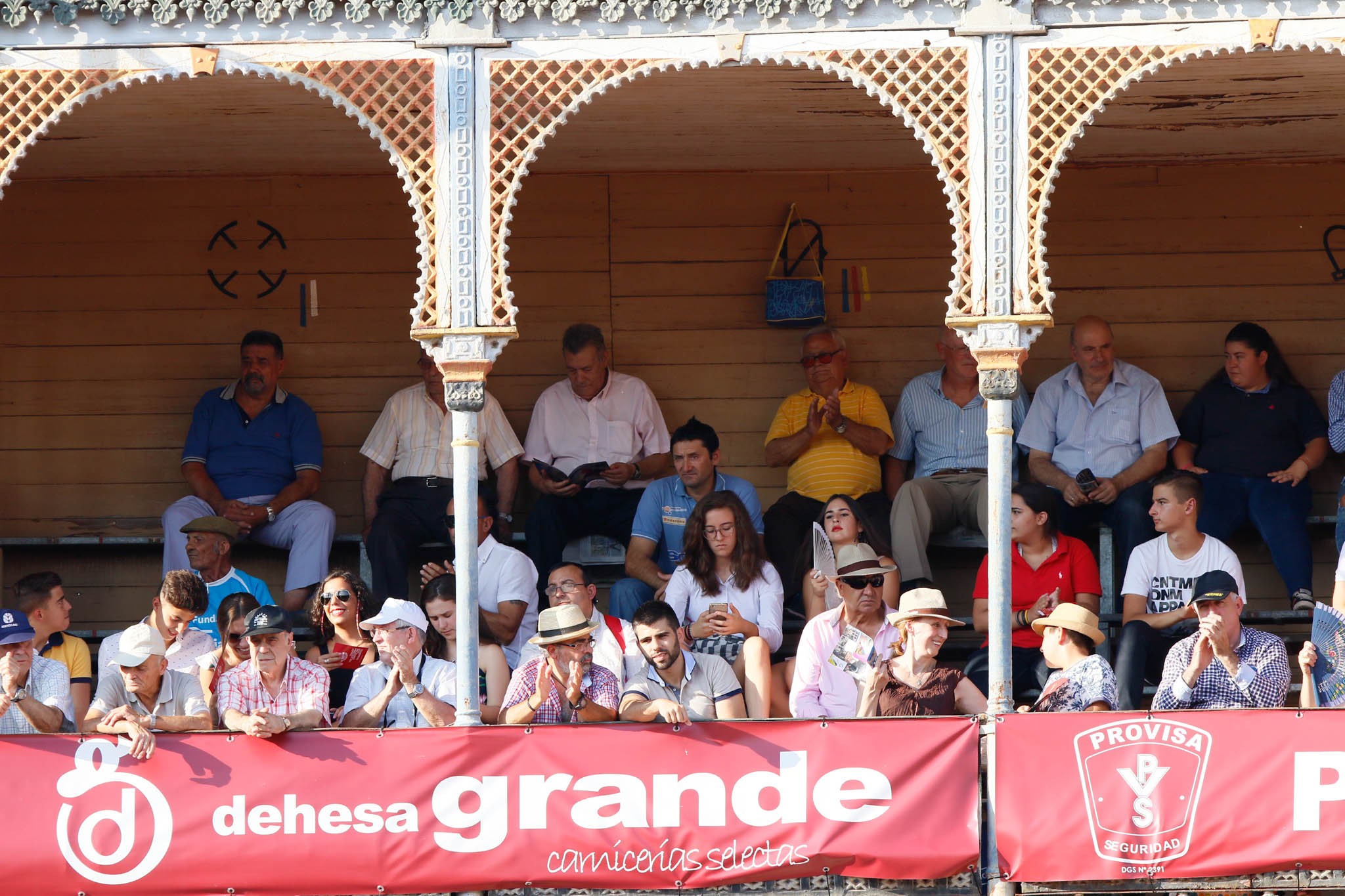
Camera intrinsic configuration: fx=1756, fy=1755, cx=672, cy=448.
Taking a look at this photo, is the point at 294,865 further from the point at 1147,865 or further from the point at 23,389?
the point at 23,389

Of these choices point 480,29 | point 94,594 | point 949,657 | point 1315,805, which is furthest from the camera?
point 94,594

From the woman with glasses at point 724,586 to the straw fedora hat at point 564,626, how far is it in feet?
3.95

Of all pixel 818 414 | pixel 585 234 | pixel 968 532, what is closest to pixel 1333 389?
pixel 968 532

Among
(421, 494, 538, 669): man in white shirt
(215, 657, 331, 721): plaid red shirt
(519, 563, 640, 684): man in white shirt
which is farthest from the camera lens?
(421, 494, 538, 669): man in white shirt

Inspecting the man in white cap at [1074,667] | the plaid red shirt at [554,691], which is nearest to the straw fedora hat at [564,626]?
the plaid red shirt at [554,691]

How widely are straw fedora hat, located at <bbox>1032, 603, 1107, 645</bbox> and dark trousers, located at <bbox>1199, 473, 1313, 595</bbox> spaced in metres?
2.40

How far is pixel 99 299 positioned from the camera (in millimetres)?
→ 11078

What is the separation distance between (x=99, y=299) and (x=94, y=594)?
1.86 m

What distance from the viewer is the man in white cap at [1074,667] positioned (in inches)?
299

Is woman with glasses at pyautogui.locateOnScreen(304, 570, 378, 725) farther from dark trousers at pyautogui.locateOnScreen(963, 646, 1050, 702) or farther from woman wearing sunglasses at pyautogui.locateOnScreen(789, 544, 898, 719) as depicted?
dark trousers at pyautogui.locateOnScreen(963, 646, 1050, 702)

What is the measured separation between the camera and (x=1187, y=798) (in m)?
7.26

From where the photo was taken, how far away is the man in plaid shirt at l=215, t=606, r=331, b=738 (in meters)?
7.74

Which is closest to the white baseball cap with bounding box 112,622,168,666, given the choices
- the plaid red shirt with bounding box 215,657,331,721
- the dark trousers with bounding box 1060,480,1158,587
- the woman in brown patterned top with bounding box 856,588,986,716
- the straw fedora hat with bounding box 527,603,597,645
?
the plaid red shirt with bounding box 215,657,331,721

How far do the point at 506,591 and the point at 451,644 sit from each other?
2.97ft
